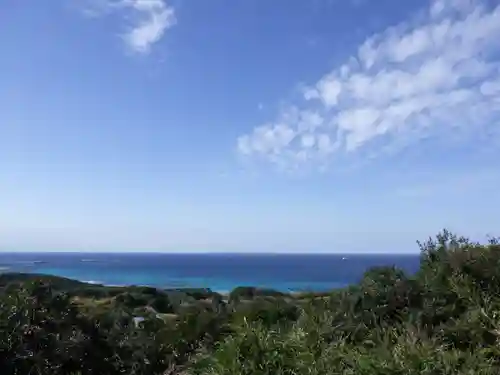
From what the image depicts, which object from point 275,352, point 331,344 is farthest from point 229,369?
point 331,344

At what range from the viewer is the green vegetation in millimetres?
8711

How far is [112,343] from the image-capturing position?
15047mm

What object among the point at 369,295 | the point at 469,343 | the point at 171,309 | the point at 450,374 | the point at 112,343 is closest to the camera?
the point at 450,374

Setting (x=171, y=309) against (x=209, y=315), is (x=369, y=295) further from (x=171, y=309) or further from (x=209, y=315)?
(x=171, y=309)

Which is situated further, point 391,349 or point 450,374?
point 391,349

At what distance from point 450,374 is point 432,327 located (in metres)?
3.18

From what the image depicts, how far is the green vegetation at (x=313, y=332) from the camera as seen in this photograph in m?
8.71

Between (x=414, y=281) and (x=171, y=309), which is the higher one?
(x=414, y=281)

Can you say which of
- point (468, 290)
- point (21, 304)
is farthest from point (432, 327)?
point (21, 304)

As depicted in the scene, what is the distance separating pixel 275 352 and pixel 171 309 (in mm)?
27103

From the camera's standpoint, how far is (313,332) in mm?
9656

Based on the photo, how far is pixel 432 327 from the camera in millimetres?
10992

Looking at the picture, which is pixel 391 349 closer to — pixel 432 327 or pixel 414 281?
pixel 432 327

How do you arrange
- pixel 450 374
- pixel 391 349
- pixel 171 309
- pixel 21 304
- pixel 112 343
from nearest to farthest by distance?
pixel 450 374 < pixel 391 349 < pixel 21 304 < pixel 112 343 < pixel 171 309
